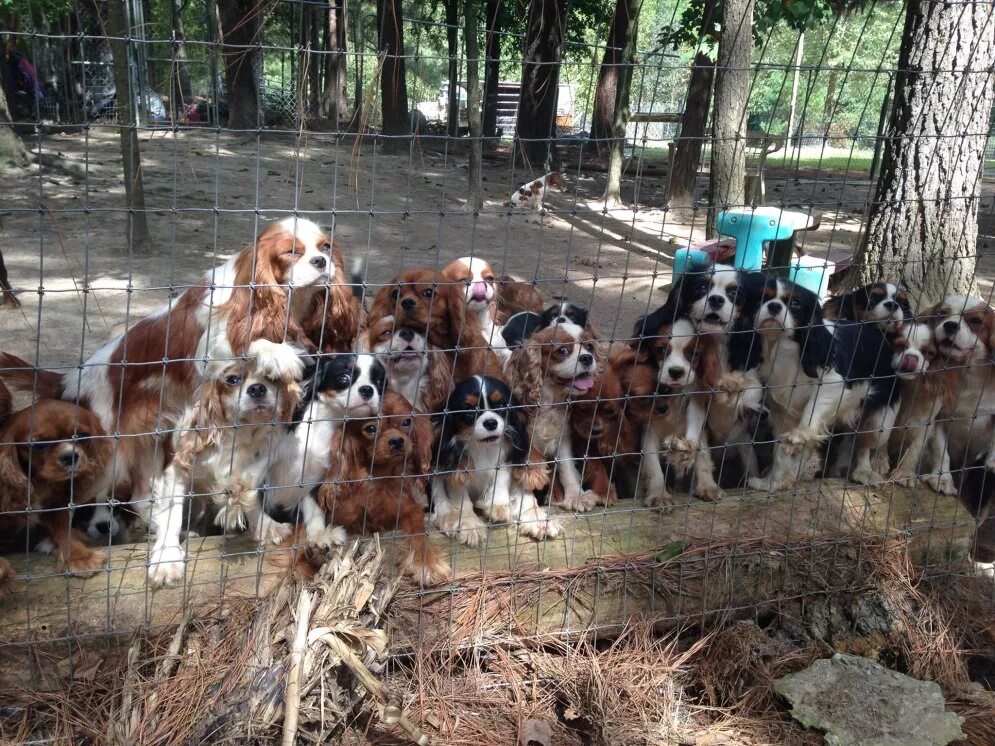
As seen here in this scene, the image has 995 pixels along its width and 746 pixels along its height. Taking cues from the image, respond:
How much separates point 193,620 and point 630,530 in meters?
1.98

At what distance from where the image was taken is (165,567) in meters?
3.62

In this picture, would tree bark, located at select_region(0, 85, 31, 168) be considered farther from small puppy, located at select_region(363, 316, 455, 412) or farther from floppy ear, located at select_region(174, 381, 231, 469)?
floppy ear, located at select_region(174, 381, 231, 469)

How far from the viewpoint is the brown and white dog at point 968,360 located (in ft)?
15.2

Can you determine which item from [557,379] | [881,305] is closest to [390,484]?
[557,379]

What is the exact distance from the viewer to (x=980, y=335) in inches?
184

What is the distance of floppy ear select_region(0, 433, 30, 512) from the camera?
341cm

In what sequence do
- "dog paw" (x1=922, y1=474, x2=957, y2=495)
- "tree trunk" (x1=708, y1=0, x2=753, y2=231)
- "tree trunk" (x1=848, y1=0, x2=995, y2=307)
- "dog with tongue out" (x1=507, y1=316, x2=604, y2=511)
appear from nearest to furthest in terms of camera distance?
"dog with tongue out" (x1=507, y1=316, x2=604, y2=511)
"dog paw" (x1=922, y1=474, x2=957, y2=495)
"tree trunk" (x1=848, y1=0, x2=995, y2=307)
"tree trunk" (x1=708, y1=0, x2=753, y2=231)

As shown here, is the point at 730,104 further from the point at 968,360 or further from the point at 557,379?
the point at 557,379

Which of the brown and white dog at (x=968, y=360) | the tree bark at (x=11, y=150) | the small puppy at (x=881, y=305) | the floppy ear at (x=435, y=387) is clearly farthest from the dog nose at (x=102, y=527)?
the tree bark at (x=11, y=150)

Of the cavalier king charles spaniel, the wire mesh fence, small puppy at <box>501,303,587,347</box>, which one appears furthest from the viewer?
small puppy at <box>501,303,587,347</box>

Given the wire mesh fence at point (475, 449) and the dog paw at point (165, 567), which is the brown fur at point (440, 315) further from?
the dog paw at point (165, 567)

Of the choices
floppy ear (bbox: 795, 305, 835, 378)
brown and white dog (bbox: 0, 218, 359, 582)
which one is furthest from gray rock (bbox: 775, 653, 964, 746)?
brown and white dog (bbox: 0, 218, 359, 582)

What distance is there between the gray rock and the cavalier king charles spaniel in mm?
2447

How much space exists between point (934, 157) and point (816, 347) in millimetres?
1784
